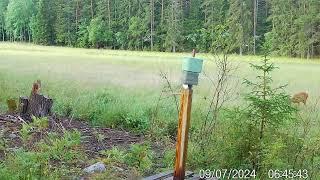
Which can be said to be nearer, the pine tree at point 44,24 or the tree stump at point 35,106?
the tree stump at point 35,106

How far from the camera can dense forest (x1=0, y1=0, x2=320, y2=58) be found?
4891 cm

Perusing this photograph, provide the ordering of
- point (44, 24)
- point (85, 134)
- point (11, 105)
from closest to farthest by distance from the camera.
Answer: point (85, 134)
point (11, 105)
point (44, 24)

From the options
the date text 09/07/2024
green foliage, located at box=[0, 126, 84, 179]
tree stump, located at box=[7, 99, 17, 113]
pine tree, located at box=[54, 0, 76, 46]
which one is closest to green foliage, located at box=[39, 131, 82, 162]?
green foliage, located at box=[0, 126, 84, 179]

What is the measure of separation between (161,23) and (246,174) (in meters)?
57.0

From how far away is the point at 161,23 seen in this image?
6125cm

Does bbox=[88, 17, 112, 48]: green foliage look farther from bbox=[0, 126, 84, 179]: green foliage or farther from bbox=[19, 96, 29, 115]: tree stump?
bbox=[0, 126, 84, 179]: green foliage

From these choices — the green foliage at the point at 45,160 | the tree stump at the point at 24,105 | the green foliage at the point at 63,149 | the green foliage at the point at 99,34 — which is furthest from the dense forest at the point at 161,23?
the green foliage at the point at 45,160

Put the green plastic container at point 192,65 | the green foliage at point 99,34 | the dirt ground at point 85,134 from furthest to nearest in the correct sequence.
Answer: the green foliage at point 99,34, the dirt ground at point 85,134, the green plastic container at point 192,65

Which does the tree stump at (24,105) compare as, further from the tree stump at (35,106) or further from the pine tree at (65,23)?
the pine tree at (65,23)

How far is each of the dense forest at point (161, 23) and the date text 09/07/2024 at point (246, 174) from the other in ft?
126

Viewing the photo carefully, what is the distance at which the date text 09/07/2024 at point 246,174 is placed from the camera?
16.6ft

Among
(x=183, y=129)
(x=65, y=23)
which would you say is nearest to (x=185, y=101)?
(x=183, y=129)

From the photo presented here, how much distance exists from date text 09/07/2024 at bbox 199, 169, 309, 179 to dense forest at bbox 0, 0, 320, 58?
126 ft

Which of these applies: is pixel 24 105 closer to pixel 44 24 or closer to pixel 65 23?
pixel 65 23
